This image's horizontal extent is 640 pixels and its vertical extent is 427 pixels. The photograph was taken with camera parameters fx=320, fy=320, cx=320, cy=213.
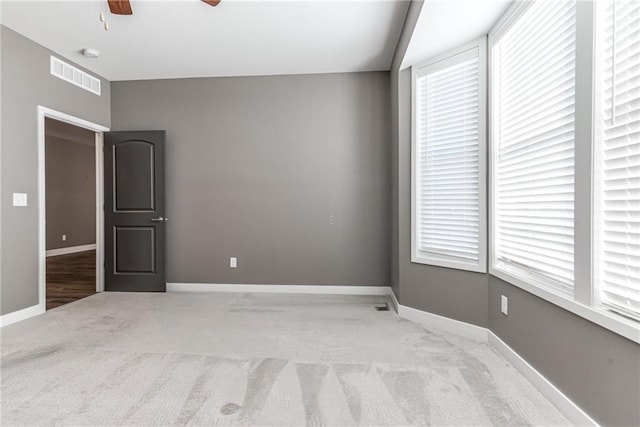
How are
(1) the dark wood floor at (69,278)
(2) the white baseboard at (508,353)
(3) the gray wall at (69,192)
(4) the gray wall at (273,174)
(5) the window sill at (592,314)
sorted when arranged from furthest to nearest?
(3) the gray wall at (69,192)
(4) the gray wall at (273,174)
(1) the dark wood floor at (69,278)
(2) the white baseboard at (508,353)
(5) the window sill at (592,314)

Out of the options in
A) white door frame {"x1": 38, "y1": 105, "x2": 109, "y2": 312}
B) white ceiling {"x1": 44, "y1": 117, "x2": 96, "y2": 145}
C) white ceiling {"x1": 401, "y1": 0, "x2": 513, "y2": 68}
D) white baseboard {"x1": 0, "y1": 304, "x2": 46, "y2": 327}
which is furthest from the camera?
white ceiling {"x1": 44, "y1": 117, "x2": 96, "y2": 145}

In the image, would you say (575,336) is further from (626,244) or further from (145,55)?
(145,55)

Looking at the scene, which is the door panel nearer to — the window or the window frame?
the window

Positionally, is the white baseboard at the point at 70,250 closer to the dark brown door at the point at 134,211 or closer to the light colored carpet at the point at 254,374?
the dark brown door at the point at 134,211

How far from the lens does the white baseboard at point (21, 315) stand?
9.73 feet

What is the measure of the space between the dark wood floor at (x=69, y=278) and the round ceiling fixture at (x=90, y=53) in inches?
111

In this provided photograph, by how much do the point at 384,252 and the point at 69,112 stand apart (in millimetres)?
4067

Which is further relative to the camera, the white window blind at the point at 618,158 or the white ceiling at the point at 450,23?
the white ceiling at the point at 450,23

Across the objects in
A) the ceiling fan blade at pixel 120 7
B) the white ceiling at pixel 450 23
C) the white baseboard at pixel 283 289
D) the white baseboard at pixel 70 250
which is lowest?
the white baseboard at pixel 283 289

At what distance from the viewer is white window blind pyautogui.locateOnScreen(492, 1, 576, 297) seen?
1745 millimetres

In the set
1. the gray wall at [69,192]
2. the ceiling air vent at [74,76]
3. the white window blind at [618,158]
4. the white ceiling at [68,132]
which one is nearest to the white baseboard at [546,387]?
the white window blind at [618,158]

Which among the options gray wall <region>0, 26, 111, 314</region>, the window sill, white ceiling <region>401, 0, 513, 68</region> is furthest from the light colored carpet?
white ceiling <region>401, 0, 513, 68</region>

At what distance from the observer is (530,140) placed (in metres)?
2.07

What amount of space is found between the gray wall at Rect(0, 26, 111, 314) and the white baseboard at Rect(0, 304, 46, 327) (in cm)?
4
